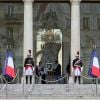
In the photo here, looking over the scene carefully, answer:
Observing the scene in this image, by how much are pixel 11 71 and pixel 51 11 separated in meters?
11.9

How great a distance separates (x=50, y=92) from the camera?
104 feet

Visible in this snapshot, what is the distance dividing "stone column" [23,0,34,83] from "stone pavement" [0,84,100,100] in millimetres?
6429

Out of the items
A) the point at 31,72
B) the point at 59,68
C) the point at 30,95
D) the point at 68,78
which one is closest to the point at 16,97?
the point at 30,95

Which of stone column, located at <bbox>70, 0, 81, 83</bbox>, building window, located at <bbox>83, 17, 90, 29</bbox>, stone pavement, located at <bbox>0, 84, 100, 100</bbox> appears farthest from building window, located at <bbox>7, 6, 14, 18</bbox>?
stone pavement, located at <bbox>0, 84, 100, 100</bbox>

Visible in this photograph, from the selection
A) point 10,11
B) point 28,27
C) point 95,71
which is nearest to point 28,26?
point 28,27

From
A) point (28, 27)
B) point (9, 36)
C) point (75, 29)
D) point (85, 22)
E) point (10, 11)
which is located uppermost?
point (10, 11)

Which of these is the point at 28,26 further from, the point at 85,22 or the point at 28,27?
the point at 85,22

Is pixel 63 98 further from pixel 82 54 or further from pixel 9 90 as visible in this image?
pixel 82 54

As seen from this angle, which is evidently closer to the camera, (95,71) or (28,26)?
(95,71)

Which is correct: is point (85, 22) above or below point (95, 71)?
above

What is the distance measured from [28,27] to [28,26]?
0.23ft

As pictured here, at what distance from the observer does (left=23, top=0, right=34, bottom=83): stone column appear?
40969 mm

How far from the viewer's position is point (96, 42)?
45.5 metres

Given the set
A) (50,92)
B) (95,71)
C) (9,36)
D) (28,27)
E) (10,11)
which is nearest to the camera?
(50,92)
